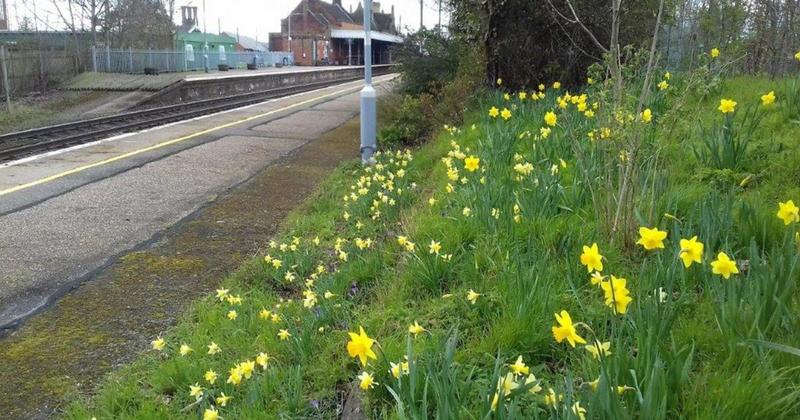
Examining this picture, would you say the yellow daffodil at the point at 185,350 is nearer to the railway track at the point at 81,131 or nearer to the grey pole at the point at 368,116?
the grey pole at the point at 368,116

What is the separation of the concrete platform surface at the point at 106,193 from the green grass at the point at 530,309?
154 cm

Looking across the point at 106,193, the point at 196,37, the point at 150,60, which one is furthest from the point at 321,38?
the point at 106,193

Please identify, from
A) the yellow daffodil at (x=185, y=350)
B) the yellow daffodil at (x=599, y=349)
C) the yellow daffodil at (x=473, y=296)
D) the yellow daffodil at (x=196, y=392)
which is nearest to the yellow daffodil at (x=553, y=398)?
the yellow daffodil at (x=599, y=349)

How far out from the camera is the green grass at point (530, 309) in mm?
1979

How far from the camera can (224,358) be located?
3369 millimetres

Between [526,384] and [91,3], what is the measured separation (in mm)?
42418

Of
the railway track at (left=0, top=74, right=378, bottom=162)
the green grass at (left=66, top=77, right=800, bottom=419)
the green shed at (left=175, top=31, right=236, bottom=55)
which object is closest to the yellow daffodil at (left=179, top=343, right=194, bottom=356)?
the green grass at (left=66, top=77, right=800, bottom=419)

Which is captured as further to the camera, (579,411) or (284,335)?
(284,335)

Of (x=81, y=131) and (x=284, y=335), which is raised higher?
(x=284, y=335)

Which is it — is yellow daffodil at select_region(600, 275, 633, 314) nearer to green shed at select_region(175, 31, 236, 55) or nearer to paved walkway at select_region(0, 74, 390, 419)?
paved walkway at select_region(0, 74, 390, 419)

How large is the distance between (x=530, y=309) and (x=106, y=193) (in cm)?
682

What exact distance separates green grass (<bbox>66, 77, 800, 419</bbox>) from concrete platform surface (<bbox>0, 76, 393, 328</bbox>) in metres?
1.54

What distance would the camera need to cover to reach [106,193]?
8000 mm

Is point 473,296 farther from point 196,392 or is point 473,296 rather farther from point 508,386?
point 196,392
